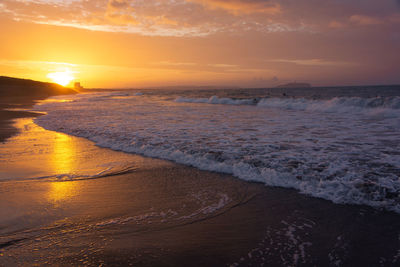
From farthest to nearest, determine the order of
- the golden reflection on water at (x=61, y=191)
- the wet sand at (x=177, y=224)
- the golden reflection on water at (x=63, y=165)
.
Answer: the golden reflection on water at (x=63, y=165) → the golden reflection on water at (x=61, y=191) → the wet sand at (x=177, y=224)

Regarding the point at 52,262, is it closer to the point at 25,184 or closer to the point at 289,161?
the point at 25,184

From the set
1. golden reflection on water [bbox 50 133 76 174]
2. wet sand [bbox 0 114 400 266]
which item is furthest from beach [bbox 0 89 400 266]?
golden reflection on water [bbox 50 133 76 174]

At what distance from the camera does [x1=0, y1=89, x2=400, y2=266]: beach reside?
8.91 ft

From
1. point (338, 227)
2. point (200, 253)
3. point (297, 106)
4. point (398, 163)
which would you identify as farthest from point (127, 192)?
point (297, 106)

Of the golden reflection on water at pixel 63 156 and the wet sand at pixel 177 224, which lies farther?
the golden reflection on water at pixel 63 156

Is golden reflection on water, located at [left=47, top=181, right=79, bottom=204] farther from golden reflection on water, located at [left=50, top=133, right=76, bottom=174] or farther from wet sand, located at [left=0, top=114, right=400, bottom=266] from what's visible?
golden reflection on water, located at [left=50, top=133, right=76, bottom=174]

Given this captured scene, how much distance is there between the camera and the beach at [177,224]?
2715 millimetres

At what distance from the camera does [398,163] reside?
5672mm

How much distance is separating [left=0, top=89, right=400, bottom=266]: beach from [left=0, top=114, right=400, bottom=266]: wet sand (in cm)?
1

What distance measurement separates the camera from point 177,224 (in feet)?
11.1

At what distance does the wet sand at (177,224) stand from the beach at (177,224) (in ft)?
0.03

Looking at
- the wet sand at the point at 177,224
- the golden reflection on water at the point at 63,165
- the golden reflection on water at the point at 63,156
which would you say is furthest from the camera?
the golden reflection on water at the point at 63,156

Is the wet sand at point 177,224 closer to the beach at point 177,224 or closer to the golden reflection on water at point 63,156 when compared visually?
the beach at point 177,224

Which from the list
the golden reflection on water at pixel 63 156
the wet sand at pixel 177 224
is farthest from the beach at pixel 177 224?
the golden reflection on water at pixel 63 156
